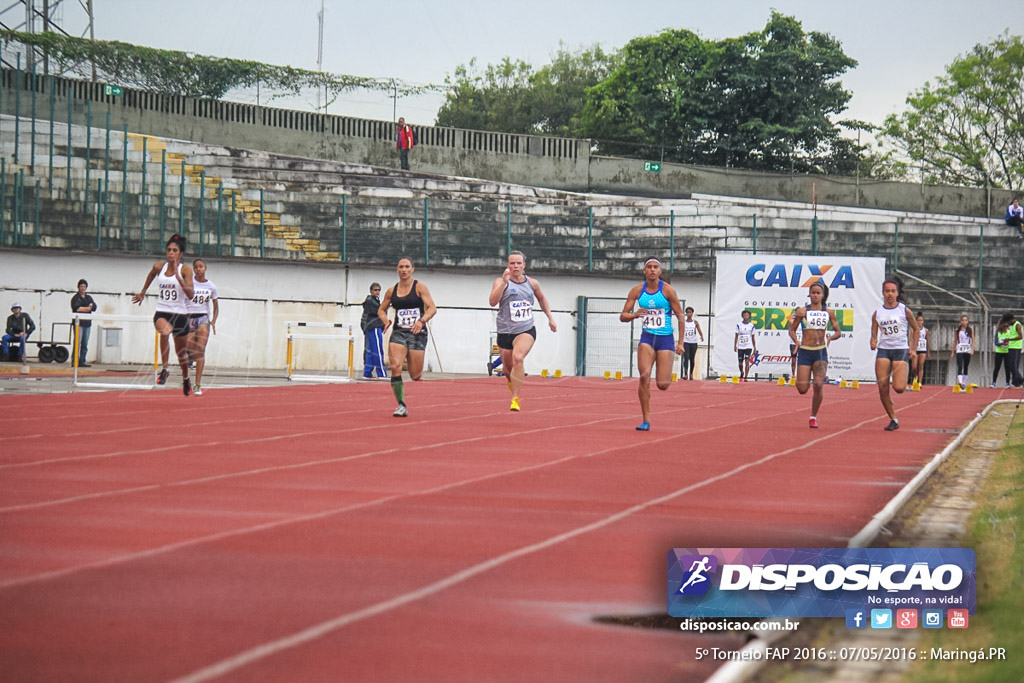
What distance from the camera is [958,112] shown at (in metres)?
67.6

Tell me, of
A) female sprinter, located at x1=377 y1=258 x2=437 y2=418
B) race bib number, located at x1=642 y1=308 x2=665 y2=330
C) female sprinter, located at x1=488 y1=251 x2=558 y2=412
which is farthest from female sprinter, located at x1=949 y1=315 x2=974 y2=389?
female sprinter, located at x1=377 y1=258 x2=437 y2=418

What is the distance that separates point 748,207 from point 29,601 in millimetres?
40575

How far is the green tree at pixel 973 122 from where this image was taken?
6575 cm

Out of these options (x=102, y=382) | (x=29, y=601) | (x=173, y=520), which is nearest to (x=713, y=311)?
(x=102, y=382)

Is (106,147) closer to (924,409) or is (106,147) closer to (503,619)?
(924,409)

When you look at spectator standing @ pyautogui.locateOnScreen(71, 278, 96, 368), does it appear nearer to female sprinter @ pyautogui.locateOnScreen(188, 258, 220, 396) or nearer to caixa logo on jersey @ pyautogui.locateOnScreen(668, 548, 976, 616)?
Result: female sprinter @ pyautogui.locateOnScreen(188, 258, 220, 396)

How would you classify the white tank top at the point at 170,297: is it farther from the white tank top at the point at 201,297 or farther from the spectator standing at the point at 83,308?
the spectator standing at the point at 83,308

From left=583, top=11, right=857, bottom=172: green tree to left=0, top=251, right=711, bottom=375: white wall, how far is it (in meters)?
25.4

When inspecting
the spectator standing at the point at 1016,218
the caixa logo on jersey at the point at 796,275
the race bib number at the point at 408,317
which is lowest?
the race bib number at the point at 408,317

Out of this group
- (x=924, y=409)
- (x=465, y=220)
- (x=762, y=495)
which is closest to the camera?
(x=762, y=495)

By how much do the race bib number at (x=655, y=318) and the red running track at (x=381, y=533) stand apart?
128cm

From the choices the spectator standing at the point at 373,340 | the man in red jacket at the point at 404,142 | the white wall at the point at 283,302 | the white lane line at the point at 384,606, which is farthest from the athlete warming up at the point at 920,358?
the white lane line at the point at 384,606

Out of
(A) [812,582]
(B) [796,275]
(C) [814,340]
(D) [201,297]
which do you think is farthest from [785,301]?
(A) [812,582]

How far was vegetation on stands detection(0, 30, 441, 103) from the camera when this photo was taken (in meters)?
44.3
